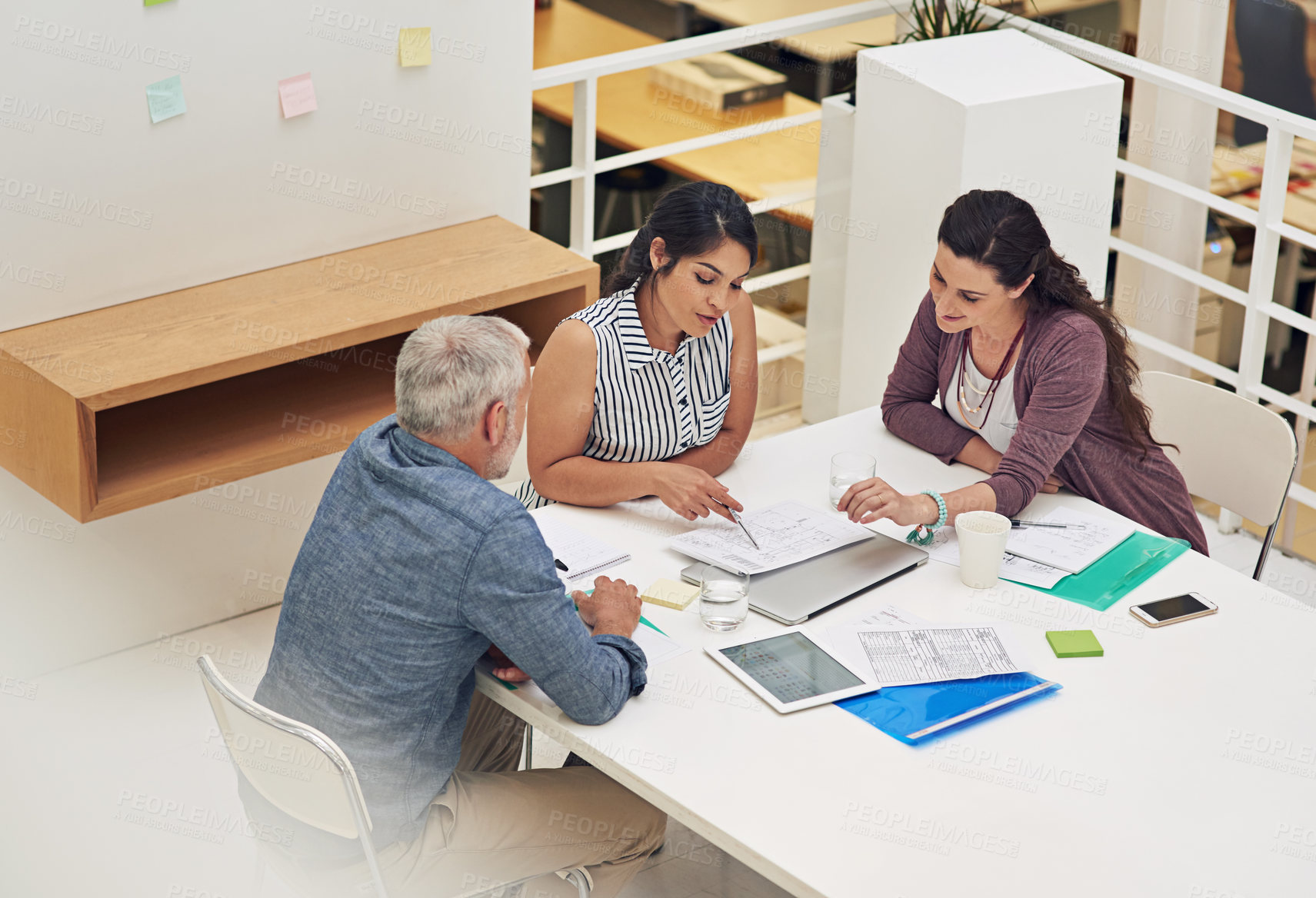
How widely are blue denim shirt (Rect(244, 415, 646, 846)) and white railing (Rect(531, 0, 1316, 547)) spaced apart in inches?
76.4

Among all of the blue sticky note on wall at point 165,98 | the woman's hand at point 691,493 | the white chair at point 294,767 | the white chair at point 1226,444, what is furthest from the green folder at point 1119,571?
the blue sticky note on wall at point 165,98

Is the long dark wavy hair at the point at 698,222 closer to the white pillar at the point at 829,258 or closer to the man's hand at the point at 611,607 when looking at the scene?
the man's hand at the point at 611,607

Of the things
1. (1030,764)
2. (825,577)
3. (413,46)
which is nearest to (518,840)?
(825,577)

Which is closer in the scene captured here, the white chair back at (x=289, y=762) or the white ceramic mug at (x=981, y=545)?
the white chair back at (x=289, y=762)

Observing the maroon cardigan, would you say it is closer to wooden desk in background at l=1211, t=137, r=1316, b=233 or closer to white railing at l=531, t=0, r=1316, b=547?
white railing at l=531, t=0, r=1316, b=547

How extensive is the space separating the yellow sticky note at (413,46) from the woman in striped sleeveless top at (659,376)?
968 millimetres

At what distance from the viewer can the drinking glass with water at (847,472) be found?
2479 mm

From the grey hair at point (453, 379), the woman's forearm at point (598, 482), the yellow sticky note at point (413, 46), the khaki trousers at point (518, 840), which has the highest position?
the yellow sticky note at point (413, 46)

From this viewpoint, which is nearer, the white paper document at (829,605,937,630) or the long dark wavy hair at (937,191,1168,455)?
the white paper document at (829,605,937,630)

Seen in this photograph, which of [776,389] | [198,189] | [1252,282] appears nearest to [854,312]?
[776,389]

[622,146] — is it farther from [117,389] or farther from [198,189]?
[117,389]

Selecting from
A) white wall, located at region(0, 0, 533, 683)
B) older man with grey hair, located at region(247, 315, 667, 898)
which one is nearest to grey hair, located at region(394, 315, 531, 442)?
older man with grey hair, located at region(247, 315, 667, 898)

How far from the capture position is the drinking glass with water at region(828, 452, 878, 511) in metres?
2.48

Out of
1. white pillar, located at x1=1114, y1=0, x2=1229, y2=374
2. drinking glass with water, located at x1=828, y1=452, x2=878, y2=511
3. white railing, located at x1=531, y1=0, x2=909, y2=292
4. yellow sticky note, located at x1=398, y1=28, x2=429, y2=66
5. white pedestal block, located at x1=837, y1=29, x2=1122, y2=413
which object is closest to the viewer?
drinking glass with water, located at x1=828, y1=452, x2=878, y2=511
